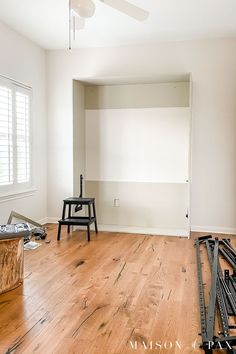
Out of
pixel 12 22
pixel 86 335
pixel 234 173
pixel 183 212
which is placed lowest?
pixel 86 335

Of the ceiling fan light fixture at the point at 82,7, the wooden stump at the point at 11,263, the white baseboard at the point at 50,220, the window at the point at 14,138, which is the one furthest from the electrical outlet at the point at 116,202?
the ceiling fan light fixture at the point at 82,7

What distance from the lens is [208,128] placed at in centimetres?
500

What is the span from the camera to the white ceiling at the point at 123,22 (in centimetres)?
386

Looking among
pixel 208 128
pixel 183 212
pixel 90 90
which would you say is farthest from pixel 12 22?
pixel 183 212

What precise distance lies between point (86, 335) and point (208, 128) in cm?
365

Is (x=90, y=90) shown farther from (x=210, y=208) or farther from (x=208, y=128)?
(x=210, y=208)

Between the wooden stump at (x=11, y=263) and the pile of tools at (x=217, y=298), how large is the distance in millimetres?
1579

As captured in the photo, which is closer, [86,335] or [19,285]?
[86,335]

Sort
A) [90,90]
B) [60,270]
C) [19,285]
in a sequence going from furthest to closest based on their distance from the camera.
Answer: [90,90] → [60,270] → [19,285]

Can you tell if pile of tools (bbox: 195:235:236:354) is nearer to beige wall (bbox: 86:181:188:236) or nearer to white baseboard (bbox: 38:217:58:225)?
beige wall (bbox: 86:181:188:236)

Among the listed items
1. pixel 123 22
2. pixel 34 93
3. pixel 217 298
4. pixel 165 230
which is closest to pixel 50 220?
pixel 165 230

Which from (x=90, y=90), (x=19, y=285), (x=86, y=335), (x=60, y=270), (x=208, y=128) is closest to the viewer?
(x=86, y=335)

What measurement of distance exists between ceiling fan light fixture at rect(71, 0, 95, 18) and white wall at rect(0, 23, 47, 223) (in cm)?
189

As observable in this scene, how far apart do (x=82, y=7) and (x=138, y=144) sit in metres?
2.77
